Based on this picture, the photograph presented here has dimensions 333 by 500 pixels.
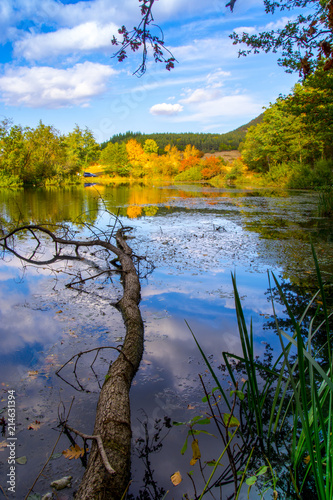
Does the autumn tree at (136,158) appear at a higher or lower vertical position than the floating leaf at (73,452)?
higher

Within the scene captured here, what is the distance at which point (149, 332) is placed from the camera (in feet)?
10.8

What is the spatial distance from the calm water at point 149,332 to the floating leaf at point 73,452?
0.03 meters

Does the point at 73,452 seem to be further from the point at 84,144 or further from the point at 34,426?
the point at 84,144

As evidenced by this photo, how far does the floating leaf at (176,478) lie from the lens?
161 centimetres

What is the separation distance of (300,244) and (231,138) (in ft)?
283

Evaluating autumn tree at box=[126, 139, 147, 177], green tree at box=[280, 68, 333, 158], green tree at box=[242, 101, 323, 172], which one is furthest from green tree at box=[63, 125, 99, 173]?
green tree at box=[280, 68, 333, 158]

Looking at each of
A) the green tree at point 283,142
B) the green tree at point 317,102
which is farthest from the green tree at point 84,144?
the green tree at point 317,102

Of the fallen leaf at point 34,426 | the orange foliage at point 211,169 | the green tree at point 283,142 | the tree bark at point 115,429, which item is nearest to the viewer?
the tree bark at point 115,429

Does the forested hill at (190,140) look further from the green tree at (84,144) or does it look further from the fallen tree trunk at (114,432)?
the fallen tree trunk at (114,432)

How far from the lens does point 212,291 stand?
4.36 metres

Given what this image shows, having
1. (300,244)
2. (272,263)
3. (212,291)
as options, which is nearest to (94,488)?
(212,291)

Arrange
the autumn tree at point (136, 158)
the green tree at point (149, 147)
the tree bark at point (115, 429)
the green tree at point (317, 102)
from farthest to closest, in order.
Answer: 1. the green tree at point (149, 147)
2. the autumn tree at point (136, 158)
3. the green tree at point (317, 102)
4. the tree bark at point (115, 429)

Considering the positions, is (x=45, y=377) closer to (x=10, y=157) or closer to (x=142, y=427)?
(x=142, y=427)

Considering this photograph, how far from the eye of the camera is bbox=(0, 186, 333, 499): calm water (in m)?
1.85
